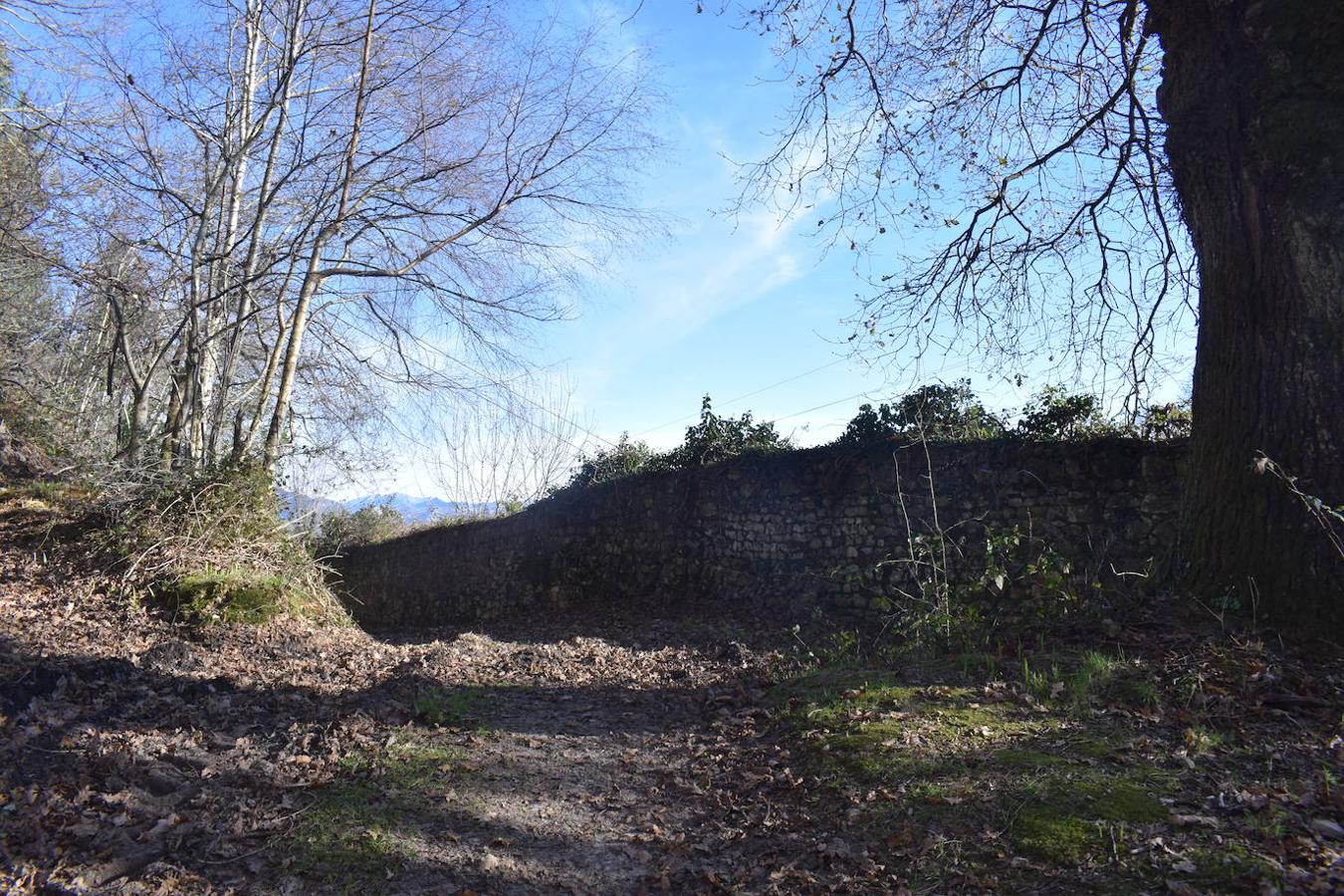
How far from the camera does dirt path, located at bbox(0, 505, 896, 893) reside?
2.82 m

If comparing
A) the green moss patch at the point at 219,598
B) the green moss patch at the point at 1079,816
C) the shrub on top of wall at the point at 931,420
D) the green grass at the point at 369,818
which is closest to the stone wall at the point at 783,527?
the shrub on top of wall at the point at 931,420

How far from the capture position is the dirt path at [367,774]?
2816 mm

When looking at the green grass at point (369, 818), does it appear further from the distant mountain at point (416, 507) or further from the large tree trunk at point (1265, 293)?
the distant mountain at point (416, 507)

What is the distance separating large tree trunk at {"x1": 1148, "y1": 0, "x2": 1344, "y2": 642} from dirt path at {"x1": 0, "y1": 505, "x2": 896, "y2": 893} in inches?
119

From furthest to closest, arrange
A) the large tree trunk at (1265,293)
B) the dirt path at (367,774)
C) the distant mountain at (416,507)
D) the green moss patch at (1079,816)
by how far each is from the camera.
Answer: the distant mountain at (416,507) → the large tree trunk at (1265,293) → the dirt path at (367,774) → the green moss patch at (1079,816)

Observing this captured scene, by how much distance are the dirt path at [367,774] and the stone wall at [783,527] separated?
333cm

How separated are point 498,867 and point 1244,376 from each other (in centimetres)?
488

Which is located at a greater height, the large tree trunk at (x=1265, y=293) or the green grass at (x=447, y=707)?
the large tree trunk at (x=1265, y=293)

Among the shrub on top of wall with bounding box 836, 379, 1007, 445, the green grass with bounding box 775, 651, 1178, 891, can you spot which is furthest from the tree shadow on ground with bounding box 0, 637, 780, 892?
the shrub on top of wall with bounding box 836, 379, 1007, 445

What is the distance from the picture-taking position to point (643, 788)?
12.6 ft

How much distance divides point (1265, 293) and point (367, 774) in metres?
5.68

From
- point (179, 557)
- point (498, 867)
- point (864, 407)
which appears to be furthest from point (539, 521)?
point (498, 867)

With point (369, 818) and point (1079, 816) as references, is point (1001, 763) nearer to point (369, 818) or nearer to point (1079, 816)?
point (1079, 816)

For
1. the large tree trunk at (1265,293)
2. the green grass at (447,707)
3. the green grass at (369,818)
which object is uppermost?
the large tree trunk at (1265,293)
